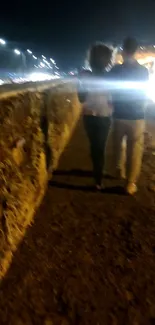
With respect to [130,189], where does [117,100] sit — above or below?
above

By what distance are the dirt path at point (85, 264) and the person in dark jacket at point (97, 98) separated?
2.27 ft

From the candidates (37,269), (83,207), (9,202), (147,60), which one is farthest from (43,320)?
(147,60)

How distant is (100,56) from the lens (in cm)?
511

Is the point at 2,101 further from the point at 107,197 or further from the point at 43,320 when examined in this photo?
the point at 107,197

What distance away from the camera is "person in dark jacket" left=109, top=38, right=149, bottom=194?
5055mm

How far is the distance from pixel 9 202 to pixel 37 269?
0.58 meters

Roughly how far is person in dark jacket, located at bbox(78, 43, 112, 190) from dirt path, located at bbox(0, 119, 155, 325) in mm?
693

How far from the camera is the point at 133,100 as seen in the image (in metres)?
5.04

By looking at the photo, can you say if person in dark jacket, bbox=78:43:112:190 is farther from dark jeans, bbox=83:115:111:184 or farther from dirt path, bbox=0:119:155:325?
dirt path, bbox=0:119:155:325

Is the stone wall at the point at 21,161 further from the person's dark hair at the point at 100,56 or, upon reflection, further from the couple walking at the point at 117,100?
the person's dark hair at the point at 100,56

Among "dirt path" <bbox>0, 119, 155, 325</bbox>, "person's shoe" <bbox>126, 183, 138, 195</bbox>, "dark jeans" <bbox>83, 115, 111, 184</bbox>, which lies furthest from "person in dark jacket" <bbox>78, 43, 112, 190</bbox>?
"dirt path" <bbox>0, 119, 155, 325</bbox>

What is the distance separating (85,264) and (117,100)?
223 cm

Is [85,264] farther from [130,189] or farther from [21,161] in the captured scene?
[130,189]

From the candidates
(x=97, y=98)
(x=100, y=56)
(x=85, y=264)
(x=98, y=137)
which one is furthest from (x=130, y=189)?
(x=85, y=264)
